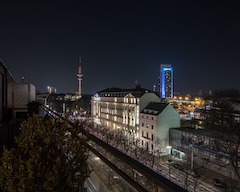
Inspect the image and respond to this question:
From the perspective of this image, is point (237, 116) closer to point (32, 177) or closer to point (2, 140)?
point (2, 140)

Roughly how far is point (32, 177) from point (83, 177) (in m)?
0.54

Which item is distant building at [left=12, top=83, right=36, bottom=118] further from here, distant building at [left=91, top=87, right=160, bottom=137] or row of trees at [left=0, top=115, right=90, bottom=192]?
distant building at [left=91, top=87, right=160, bottom=137]

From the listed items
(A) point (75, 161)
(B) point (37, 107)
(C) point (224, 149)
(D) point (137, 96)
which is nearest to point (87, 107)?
(D) point (137, 96)

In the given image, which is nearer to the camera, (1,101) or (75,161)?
(75,161)

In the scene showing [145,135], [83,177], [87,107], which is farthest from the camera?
[87,107]

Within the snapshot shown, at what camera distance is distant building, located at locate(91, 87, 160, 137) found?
3284cm

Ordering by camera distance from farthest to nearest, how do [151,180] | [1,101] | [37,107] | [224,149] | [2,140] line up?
[224,149] < [37,107] < [1,101] < [2,140] < [151,180]

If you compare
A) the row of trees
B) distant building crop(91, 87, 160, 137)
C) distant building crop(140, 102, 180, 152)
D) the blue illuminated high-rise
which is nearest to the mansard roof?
distant building crop(91, 87, 160, 137)

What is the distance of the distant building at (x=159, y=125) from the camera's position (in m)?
26.6

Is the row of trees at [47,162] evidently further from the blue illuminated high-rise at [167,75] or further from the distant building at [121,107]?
the blue illuminated high-rise at [167,75]

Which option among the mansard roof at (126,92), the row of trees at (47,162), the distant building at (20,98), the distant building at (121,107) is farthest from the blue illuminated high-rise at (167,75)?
the row of trees at (47,162)

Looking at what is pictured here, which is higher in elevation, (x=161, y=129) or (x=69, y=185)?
(x=69, y=185)

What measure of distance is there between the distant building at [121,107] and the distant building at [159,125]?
3.16 m

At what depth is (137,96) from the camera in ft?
109
